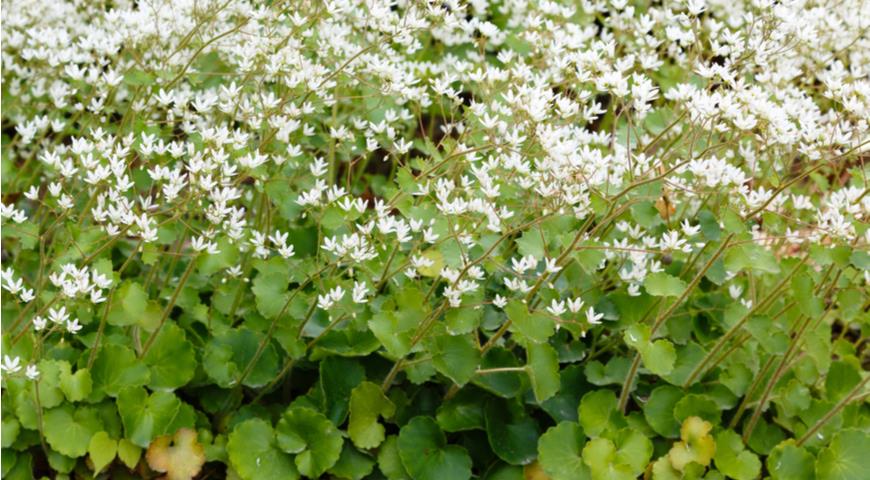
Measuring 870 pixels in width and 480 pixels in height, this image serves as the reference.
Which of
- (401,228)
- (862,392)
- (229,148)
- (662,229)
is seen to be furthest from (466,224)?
(862,392)

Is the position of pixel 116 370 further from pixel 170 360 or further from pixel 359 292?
pixel 359 292

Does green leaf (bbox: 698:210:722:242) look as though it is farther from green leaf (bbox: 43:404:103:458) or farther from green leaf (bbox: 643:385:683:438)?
green leaf (bbox: 43:404:103:458)

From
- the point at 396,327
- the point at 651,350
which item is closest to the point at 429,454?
the point at 396,327

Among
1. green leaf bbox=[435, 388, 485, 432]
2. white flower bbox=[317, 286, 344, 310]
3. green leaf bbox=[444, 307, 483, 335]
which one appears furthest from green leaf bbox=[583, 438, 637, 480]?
white flower bbox=[317, 286, 344, 310]

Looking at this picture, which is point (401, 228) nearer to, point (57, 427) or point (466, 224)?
point (466, 224)

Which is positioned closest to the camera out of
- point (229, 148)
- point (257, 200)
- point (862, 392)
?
point (229, 148)

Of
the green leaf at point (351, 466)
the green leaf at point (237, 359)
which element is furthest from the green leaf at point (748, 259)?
the green leaf at point (237, 359)
